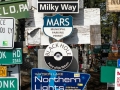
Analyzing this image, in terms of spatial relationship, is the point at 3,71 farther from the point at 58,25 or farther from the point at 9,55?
the point at 58,25

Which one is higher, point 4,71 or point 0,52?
point 0,52

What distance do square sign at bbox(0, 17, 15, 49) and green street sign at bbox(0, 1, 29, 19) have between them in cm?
10

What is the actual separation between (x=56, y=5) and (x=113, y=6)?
0.91 metres

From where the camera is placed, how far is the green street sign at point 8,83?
416 cm

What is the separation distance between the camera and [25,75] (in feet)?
44.2

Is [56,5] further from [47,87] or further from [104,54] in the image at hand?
[104,54]

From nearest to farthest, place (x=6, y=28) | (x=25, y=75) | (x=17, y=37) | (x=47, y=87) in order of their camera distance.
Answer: (x=47, y=87) → (x=6, y=28) → (x=17, y=37) → (x=25, y=75)

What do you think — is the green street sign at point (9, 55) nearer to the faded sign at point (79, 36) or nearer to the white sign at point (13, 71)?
the white sign at point (13, 71)

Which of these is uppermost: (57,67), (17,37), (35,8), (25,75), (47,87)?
(35,8)

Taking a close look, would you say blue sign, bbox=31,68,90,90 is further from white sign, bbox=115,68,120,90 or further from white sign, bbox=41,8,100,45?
white sign, bbox=115,68,120,90

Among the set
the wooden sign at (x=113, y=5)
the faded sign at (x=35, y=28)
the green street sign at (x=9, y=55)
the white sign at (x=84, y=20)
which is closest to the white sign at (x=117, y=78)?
the white sign at (x=84, y=20)

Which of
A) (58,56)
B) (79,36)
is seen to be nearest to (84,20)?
(79,36)

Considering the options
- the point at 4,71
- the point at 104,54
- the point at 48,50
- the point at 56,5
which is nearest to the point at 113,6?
the point at 56,5

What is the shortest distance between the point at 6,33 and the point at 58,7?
829 millimetres
